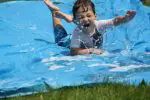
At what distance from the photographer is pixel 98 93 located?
3873 millimetres

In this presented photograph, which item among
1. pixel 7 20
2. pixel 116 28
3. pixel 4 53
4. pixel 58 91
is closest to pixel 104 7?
pixel 116 28

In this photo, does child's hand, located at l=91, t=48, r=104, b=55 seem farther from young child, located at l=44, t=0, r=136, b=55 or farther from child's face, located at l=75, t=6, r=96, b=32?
child's face, located at l=75, t=6, r=96, b=32

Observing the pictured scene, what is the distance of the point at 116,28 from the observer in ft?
18.9

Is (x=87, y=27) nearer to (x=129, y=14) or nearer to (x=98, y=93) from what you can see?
(x=129, y=14)

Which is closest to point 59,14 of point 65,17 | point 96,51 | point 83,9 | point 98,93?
point 65,17

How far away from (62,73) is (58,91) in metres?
0.64

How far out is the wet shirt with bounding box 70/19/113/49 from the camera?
5363 millimetres

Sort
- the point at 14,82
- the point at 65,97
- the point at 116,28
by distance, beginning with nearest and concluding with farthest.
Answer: the point at 65,97 → the point at 14,82 → the point at 116,28

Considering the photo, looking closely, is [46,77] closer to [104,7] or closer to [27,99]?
[27,99]

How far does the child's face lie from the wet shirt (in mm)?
57

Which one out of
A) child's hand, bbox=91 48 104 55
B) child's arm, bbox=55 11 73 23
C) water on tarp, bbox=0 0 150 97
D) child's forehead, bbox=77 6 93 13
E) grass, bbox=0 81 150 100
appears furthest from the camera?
child's arm, bbox=55 11 73 23

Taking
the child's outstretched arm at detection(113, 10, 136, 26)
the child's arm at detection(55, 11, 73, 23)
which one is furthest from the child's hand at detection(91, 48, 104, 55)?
the child's arm at detection(55, 11, 73, 23)

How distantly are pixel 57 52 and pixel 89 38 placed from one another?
16.0 inches

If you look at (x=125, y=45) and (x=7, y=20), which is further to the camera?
(x=7, y=20)
